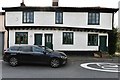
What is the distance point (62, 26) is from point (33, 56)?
8659 millimetres

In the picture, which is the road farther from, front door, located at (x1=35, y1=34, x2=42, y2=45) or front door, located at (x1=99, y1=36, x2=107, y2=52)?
front door, located at (x1=99, y1=36, x2=107, y2=52)

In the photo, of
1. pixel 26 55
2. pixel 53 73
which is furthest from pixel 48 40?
pixel 53 73

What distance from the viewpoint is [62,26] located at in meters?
23.1

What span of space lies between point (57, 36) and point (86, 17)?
408cm

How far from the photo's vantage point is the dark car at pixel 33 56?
15.1 m

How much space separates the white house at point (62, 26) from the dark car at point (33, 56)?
770 cm

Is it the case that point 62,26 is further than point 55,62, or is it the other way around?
point 62,26

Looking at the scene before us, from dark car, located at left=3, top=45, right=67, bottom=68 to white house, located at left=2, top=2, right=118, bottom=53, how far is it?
25.3 feet

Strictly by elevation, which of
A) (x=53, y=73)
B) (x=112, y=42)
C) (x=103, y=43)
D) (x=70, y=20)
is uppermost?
(x=70, y=20)

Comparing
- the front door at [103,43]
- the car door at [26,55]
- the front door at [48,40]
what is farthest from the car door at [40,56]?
the front door at [103,43]

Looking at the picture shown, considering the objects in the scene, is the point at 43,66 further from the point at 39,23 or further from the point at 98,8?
the point at 98,8

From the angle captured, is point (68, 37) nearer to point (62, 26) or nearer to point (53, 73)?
point (62, 26)

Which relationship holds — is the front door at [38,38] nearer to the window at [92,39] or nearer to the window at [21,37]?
the window at [21,37]

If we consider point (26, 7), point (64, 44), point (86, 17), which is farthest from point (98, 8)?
point (26, 7)
